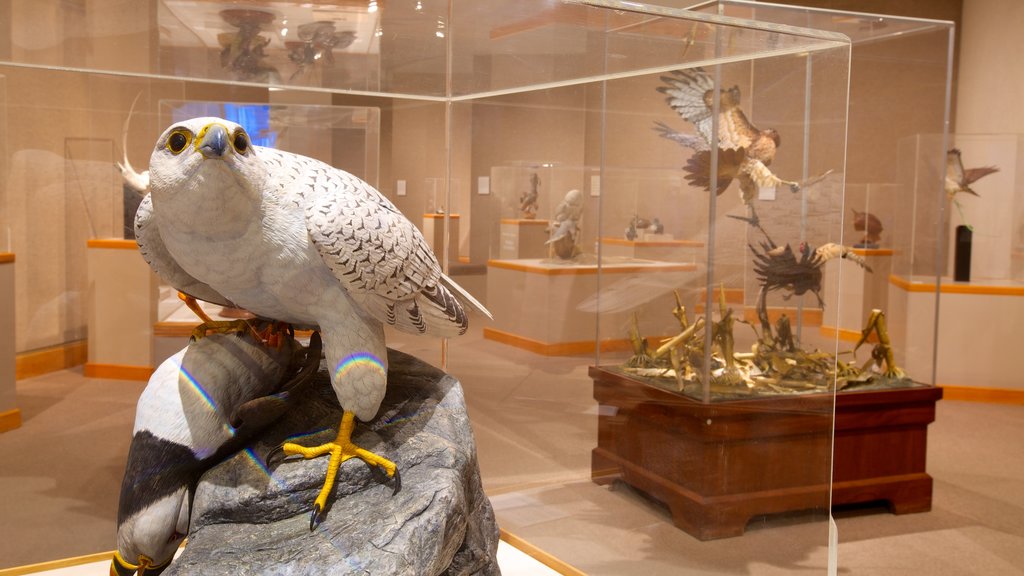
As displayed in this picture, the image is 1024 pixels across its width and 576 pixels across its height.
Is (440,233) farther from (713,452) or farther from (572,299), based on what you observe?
(713,452)

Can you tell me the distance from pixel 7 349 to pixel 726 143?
6.18 ft

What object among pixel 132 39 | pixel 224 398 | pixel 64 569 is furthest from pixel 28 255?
pixel 224 398

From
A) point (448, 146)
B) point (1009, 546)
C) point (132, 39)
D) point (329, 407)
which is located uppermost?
point (132, 39)

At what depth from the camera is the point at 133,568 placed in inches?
57.1

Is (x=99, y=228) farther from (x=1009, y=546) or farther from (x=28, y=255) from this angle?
(x=1009, y=546)

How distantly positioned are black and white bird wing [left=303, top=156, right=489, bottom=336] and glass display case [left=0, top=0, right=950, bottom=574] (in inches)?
18.0

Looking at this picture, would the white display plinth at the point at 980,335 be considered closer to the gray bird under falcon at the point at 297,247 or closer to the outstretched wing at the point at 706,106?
the outstretched wing at the point at 706,106

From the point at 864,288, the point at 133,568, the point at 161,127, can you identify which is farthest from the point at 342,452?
the point at 864,288

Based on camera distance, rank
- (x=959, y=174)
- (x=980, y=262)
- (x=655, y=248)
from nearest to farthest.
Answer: (x=655, y=248), (x=959, y=174), (x=980, y=262)

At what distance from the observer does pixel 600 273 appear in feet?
7.18

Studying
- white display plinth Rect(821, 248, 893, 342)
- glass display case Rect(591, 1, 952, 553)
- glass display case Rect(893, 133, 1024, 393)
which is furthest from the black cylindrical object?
glass display case Rect(591, 1, 952, 553)

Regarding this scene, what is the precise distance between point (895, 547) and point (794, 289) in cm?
142

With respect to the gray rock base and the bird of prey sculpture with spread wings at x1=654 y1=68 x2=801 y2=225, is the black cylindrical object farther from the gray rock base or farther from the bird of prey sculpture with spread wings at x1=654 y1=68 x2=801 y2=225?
the gray rock base

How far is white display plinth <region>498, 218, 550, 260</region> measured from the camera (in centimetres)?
218
